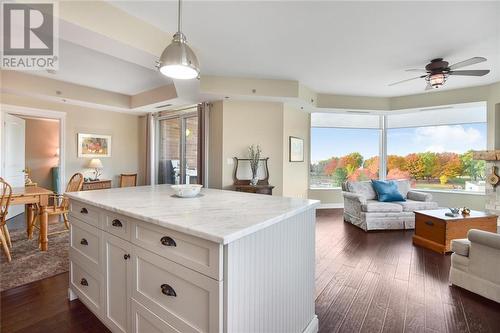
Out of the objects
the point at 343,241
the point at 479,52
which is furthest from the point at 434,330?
the point at 479,52

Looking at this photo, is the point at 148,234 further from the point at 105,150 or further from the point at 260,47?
the point at 105,150

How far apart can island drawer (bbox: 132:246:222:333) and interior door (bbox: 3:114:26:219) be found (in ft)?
16.7

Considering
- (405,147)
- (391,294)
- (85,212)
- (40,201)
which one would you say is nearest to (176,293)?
(85,212)

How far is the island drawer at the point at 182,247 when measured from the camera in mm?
1112

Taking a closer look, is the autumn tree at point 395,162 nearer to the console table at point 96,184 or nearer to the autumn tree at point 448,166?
the autumn tree at point 448,166

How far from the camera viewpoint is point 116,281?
1.71 metres

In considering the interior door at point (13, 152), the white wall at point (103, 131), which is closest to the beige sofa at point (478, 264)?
the white wall at point (103, 131)

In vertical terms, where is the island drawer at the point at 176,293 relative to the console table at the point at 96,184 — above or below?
below

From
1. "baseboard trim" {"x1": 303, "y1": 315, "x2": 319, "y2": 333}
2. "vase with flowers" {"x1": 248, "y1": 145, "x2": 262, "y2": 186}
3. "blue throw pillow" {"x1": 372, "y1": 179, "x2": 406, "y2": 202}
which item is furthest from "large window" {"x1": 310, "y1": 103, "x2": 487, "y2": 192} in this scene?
"baseboard trim" {"x1": 303, "y1": 315, "x2": 319, "y2": 333}

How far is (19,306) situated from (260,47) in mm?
3718

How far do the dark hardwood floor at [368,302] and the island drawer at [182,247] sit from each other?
3.42 feet

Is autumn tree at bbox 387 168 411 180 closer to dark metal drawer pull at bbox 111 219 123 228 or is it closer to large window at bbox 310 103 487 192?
large window at bbox 310 103 487 192

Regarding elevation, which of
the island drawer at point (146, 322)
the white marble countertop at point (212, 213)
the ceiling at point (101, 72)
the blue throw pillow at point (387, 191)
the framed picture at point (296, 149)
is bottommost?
the island drawer at point (146, 322)

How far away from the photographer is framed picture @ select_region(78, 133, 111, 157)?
576 centimetres
